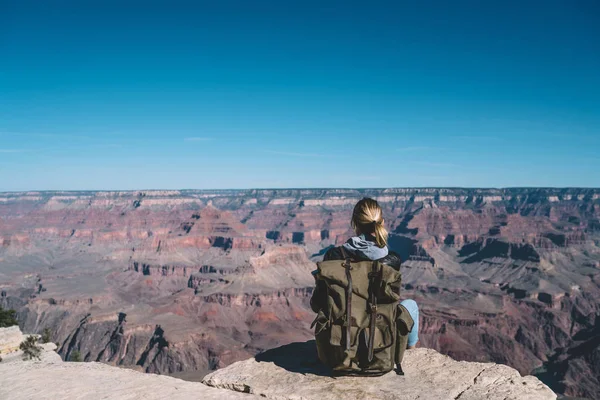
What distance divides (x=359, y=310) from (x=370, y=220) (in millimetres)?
1258

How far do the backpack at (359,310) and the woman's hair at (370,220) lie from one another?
1.67 ft

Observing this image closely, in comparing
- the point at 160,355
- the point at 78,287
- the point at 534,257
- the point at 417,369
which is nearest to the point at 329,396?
the point at 417,369

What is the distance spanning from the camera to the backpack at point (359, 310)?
570cm

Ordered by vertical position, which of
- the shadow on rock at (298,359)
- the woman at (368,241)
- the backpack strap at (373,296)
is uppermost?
the woman at (368,241)

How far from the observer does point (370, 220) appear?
624 cm

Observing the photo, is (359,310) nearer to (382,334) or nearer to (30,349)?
(382,334)

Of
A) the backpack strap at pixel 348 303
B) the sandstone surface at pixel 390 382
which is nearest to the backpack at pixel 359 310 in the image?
the backpack strap at pixel 348 303

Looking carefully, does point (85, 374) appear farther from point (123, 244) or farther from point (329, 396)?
point (123, 244)

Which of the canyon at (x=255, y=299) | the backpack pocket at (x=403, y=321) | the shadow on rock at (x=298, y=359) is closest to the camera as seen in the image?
the backpack pocket at (x=403, y=321)

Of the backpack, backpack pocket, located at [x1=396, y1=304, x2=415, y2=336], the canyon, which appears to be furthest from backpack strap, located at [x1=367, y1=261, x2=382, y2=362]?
the canyon

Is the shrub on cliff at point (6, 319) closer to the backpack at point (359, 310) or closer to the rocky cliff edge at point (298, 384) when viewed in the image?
the rocky cliff edge at point (298, 384)

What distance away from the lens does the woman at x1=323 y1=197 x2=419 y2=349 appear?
6012mm

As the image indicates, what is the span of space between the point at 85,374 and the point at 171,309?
85234mm

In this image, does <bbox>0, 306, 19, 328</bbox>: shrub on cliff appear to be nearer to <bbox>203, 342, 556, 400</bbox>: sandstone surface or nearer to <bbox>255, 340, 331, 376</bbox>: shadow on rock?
<bbox>255, 340, 331, 376</bbox>: shadow on rock
